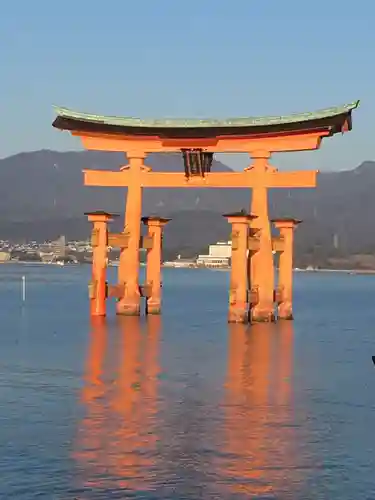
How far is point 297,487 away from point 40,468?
12.8 ft

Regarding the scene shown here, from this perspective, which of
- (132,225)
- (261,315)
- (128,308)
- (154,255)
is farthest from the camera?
(154,255)

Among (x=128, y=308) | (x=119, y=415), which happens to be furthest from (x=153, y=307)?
(x=119, y=415)

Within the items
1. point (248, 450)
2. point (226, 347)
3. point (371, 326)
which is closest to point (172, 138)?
point (226, 347)

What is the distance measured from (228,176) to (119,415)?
2208 cm

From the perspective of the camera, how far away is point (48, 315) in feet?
184

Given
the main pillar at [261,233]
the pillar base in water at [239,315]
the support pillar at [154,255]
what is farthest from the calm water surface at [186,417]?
the support pillar at [154,255]

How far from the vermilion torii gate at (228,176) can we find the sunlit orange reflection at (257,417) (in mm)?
5055

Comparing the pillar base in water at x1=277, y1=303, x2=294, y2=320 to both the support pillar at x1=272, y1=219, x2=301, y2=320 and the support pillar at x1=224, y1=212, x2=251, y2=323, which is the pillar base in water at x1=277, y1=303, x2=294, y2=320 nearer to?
the support pillar at x1=272, y1=219, x2=301, y2=320

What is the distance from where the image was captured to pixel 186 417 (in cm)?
2039

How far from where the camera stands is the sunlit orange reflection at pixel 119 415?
51.2ft

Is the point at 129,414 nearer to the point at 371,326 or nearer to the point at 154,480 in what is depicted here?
the point at 154,480

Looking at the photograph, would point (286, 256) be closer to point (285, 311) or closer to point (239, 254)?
point (285, 311)

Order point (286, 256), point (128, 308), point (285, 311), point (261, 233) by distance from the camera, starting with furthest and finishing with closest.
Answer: point (285, 311)
point (128, 308)
point (286, 256)
point (261, 233)

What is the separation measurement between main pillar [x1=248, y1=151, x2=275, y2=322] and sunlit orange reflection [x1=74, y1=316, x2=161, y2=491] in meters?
6.31
